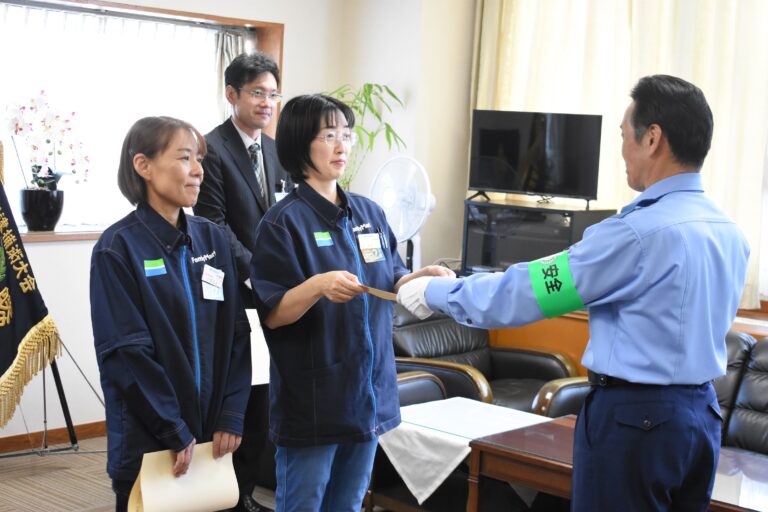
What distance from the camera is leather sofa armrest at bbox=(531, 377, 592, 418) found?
4.50 metres

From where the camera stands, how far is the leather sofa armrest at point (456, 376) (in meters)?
4.74

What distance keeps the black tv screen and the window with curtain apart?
1.69 metres

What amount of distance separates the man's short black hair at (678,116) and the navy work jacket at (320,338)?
0.75 meters

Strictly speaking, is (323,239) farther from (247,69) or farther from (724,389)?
(724,389)

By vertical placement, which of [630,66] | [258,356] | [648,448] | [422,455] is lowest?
[422,455]

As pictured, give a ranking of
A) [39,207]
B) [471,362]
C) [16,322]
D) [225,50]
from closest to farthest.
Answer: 1. [16,322]
2. [39,207]
3. [471,362]
4. [225,50]

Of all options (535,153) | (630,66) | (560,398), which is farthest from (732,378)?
(630,66)

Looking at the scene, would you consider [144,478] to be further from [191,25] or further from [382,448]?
[191,25]

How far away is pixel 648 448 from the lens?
194cm

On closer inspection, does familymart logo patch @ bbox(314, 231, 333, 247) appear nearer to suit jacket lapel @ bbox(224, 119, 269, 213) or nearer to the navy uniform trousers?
the navy uniform trousers

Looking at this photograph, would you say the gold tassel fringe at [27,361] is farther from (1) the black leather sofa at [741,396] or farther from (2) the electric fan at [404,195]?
(1) the black leather sofa at [741,396]

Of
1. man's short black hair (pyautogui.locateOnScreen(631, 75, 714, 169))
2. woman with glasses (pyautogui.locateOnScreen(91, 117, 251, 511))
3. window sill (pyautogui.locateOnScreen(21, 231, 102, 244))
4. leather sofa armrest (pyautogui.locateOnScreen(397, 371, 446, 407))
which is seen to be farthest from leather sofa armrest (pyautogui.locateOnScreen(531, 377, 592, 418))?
man's short black hair (pyautogui.locateOnScreen(631, 75, 714, 169))

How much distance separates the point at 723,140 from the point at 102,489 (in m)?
3.60

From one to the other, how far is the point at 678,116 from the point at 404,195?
3.38m
